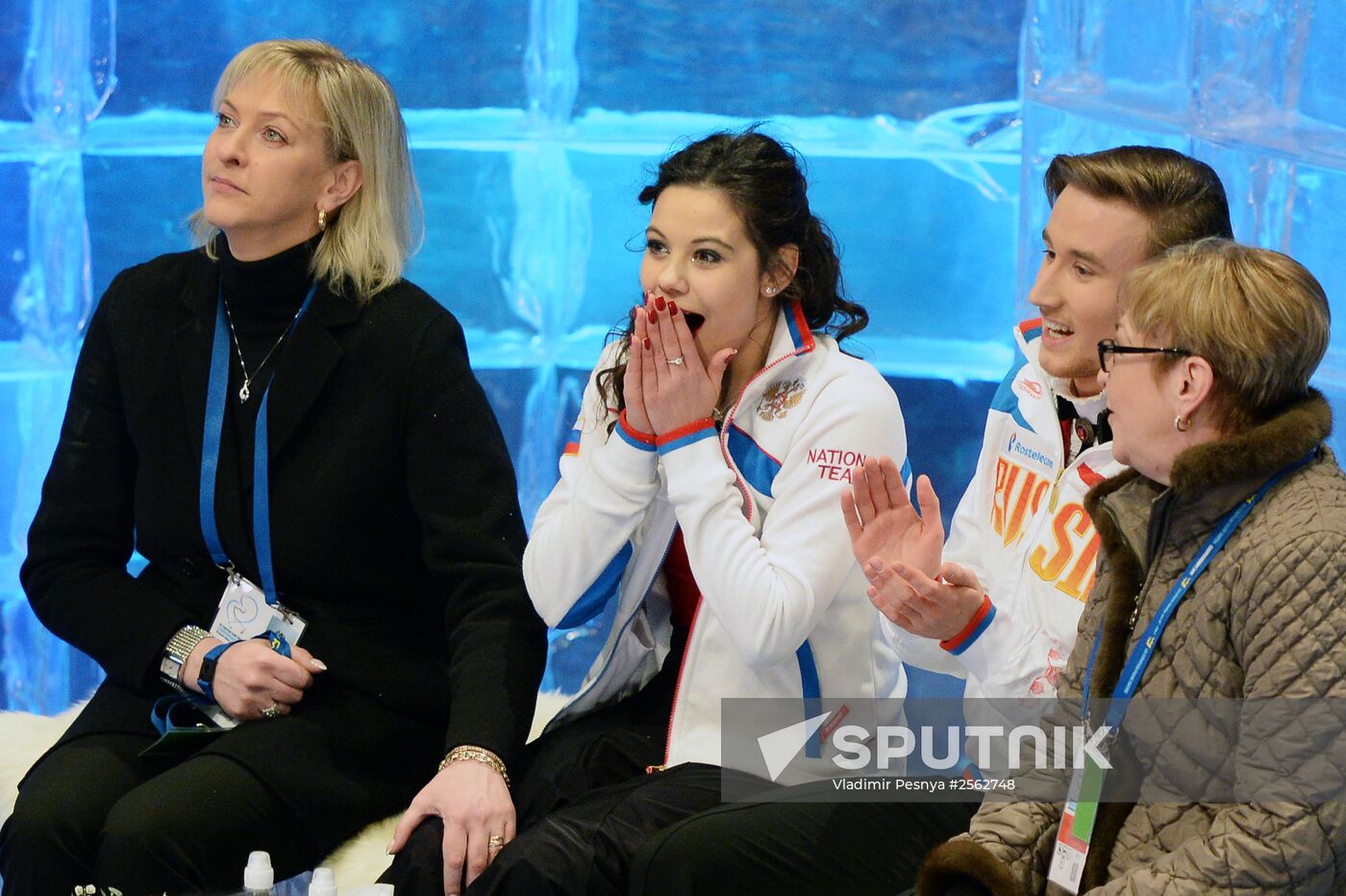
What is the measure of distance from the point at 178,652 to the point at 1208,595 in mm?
1530

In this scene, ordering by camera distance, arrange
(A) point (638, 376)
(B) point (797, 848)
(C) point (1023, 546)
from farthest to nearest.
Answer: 1. (A) point (638, 376)
2. (C) point (1023, 546)
3. (B) point (797, 848)

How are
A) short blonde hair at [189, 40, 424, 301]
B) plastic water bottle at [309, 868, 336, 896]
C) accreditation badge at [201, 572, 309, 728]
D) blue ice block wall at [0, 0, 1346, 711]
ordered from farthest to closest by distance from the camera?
blue ice block wall at [0, 0, 1346, 711], short blonde hair at [189, 40, 424, 301], accreditation badge at [201, 572, 309, 728], plastic water bottle at [309, 868, 336, 896]

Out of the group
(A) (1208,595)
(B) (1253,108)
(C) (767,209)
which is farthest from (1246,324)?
(B) (1253,108)

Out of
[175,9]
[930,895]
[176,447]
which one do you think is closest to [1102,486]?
[930,895]

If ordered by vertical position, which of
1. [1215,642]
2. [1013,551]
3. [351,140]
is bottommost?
[1013,551]

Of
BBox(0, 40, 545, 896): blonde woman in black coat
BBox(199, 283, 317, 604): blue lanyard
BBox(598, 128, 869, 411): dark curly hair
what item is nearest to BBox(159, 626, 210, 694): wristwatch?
BBox(0, 40, 545, 896): blonde woman in black coat

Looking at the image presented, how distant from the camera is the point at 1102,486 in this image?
1.97m

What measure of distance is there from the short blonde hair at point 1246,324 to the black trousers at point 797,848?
2.42 feet

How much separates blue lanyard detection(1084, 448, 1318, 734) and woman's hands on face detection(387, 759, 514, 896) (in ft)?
2.81

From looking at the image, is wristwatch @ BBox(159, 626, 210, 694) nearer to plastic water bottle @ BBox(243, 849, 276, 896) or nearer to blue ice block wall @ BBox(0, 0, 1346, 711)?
plastic water bottle @ BBox(243, 849, 276, 896)

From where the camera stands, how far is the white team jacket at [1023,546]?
7.13ft

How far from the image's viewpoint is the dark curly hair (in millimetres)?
2521

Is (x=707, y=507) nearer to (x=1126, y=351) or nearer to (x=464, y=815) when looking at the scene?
(x=464, y=815)

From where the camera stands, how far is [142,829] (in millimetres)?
2207
